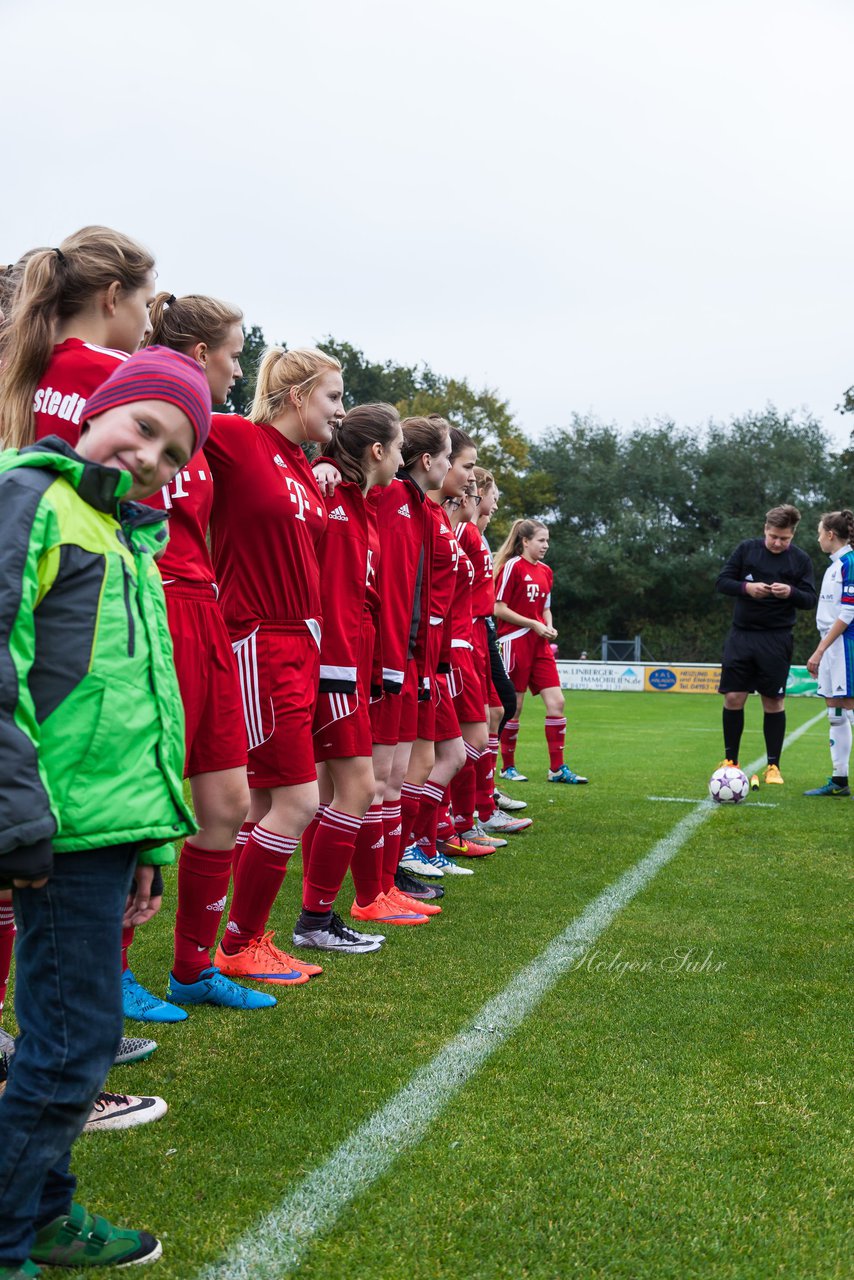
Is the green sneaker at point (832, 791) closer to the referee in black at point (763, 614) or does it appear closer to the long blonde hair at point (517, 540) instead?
the referee in black at point (763, 614)

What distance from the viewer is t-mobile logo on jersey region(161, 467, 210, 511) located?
3107 mm

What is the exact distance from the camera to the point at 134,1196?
7.42 feet

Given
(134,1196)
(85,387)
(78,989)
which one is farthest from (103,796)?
(85,387)

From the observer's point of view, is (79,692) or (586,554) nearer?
(79,692)

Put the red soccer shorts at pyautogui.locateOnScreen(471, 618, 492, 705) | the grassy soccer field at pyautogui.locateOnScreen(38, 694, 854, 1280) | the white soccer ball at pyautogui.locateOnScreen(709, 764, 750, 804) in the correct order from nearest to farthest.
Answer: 1. the grassy soccer field at pyautogui.locateOnScreen(38, 694, 854, 1280)
2. the red soccer shorts at pyautogui.locateOnScreen(471, 618, 492, 705)
3. the white soccer ball at pyautogui.locateOnScreen(709, 764, 750, 804)

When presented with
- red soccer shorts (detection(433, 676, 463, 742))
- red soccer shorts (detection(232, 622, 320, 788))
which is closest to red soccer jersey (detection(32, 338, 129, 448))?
red soccer shorts (detection(232, 622, 320, 788))

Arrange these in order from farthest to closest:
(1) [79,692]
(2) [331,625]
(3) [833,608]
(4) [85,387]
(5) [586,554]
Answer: (5) [586,554]
(3) [833,608]
(2) [331,625]
(4) [85,387]
(1) [79,692]

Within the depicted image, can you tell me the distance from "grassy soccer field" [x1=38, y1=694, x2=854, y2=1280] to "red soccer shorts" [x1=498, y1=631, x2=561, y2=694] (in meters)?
4.74

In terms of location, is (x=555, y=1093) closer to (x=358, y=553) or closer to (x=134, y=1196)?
(x=134, y=1196)

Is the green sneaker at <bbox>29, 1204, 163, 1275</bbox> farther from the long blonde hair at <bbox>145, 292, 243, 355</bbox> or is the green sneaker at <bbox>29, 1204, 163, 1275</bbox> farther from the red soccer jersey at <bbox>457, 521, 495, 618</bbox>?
the red soccer jersey at <bbox>457, 521, 495, 618</bbox>

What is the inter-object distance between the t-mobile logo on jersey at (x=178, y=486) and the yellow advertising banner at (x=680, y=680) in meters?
28.2

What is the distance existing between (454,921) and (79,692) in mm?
3255

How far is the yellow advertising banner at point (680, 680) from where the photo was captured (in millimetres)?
30609

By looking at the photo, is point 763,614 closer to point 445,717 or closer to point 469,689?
point 469,689
